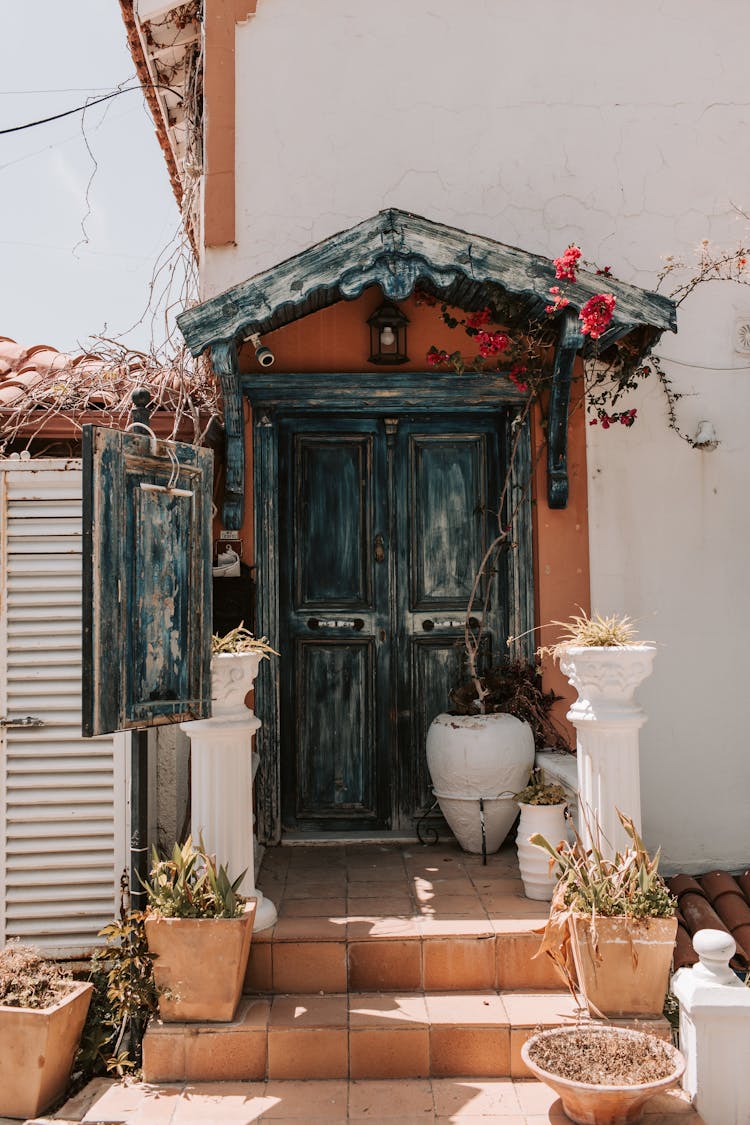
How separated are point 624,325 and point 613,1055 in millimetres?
3288

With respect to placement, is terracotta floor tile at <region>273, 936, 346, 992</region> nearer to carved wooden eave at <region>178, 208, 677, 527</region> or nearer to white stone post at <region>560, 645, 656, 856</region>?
white stone post at <region>560, 645, 656, 856</region>

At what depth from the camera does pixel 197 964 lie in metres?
3.78

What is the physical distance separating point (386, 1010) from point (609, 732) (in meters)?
1.44

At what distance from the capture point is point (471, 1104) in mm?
3584

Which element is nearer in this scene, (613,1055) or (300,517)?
(613,1055)

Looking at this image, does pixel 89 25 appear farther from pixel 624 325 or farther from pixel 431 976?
pixel 431 976

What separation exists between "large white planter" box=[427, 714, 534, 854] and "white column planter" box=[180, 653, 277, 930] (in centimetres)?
123

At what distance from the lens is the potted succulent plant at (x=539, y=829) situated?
4520 mm

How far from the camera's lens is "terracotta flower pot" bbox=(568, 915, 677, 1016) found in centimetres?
373

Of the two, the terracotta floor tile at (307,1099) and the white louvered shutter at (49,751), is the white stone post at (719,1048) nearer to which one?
the terracotta floor tile at (307,1099)

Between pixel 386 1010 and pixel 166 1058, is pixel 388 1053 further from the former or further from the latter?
pixel 166 1058

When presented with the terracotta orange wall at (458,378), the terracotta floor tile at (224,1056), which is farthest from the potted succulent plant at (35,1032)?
the terracotta orange wall at (458,378)

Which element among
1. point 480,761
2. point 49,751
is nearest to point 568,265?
point 480,761

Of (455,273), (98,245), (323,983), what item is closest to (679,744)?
(323,983)
